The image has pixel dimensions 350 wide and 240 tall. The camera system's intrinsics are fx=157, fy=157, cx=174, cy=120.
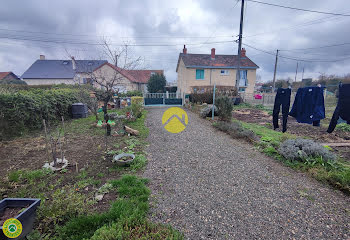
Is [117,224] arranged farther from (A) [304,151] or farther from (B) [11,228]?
(A) [304,151]

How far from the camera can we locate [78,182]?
2764 mm

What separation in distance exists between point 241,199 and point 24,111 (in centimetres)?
738

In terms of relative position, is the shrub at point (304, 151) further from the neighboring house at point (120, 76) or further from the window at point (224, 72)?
the window at point (224, 72)

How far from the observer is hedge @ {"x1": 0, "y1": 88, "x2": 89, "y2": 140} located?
517cm

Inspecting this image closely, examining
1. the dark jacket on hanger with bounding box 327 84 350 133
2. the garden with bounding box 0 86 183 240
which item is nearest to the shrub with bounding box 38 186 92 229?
the garden with bounding box 0 86 183 240

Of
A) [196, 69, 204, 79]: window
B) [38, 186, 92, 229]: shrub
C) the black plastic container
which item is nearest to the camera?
[38, 186, 92, 229]: shrub

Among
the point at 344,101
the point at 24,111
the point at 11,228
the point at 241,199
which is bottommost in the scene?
the point at 241,199

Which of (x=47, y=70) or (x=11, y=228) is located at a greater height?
(x=47, y=70)

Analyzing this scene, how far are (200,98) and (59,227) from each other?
13.7 m

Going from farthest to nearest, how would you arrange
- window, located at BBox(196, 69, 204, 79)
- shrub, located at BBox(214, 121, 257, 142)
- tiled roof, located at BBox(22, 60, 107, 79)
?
tiled roof, located at BBox(22, 60, 107, 79), window, located at BBox(196, 69, 204, 79), shrub, located at BBox(214, 121, 257, 142)

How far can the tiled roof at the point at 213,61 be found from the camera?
19695 millimetres

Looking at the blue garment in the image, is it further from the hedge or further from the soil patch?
the hedge

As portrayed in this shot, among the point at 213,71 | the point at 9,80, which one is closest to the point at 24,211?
the point at 9,80

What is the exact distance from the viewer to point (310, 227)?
1991mm
